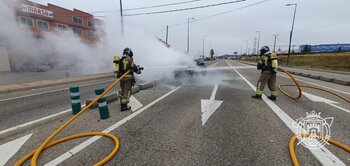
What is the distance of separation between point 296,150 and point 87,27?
3783 cm

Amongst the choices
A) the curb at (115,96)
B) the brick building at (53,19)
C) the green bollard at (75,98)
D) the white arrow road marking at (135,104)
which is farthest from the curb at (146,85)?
the brick building at (53,19)

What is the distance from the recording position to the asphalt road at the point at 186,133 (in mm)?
2572

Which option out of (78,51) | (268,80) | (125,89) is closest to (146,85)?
(125,89)

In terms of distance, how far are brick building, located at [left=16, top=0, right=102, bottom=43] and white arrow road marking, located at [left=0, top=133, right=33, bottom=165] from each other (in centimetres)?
1997

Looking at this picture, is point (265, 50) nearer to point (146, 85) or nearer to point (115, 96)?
point (146, 85)

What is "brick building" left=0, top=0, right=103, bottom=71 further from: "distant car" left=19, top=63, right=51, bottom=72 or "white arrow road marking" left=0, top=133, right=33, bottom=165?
"white arrow road marking" left=0, top=133, right=33, bottom=165

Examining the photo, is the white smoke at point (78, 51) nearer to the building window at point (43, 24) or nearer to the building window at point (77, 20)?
the building window at point (43, 24)

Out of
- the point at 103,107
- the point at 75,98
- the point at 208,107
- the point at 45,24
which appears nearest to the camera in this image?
the point at 103,107

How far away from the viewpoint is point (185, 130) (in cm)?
356

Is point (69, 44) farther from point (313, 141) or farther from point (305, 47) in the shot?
point (305, 47)

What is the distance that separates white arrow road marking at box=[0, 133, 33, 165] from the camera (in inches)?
103

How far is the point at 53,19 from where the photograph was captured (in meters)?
26.6

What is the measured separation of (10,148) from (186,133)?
3112mm

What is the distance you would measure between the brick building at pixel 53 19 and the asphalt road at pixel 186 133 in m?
19.3
